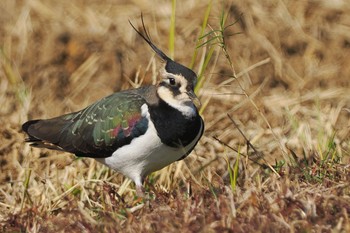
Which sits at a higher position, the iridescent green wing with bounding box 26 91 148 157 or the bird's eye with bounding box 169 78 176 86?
the bird's eye with bounding box 169 78 176 86

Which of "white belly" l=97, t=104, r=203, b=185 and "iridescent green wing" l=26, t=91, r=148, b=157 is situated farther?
"iridescent green wing" l=26, t=91, r=148, b=157

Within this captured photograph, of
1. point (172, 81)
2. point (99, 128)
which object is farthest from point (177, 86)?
point (99, 128)

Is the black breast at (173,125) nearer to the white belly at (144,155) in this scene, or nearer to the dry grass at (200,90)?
the white belly at (144,155)

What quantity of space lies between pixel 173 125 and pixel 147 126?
0.17 m

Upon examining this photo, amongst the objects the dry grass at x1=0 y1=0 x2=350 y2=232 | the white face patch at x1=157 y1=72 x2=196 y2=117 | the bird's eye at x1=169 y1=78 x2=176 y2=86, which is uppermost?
the bird's eye at x1=169 y1=78 x2=176 y2=86

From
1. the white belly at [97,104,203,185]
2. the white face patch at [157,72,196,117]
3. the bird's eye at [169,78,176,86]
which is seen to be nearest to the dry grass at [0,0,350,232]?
the white belly at [97,104,203,185]

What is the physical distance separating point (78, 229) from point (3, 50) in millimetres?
4065

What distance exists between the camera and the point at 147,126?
548cm

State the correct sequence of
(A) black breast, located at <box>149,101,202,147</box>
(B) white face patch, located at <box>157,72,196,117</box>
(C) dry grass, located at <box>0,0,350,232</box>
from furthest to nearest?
(C) dry grass, located at <box>0,0,350,232</box> → (B) white face patch, located at <box>157,72,196,117</box> → (A) black breast, located at <box>149,101,202,147</box>

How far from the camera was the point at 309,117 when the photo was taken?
7.64 meters

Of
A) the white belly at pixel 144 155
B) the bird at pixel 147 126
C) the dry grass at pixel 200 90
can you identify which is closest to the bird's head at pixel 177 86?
the bird at pixel 147 126

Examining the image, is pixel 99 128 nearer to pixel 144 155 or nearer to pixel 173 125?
pixel 144 155

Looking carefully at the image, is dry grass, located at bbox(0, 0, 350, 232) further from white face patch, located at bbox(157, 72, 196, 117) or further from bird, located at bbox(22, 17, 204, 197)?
white face patch, located at bbox(157, 72, 196, 117)

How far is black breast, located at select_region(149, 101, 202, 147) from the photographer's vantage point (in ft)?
17.8
